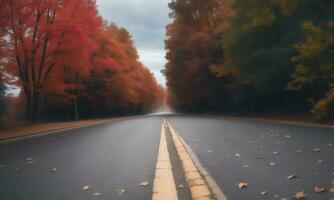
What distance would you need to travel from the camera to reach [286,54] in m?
24.5

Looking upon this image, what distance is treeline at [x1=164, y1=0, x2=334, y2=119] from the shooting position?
19969 mm

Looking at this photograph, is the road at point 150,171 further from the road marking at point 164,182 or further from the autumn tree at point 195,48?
the autumn tree at point 195,48

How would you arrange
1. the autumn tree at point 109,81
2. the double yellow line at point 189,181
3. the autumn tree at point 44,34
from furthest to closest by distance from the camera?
the autumn tree at point 109,81 → the autumn tree at point 44,34 → the double yellow line at point 189,181

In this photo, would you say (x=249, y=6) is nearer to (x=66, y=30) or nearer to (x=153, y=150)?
(x=66, y=30)

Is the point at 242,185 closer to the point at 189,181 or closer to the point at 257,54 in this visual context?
the point at 189,181

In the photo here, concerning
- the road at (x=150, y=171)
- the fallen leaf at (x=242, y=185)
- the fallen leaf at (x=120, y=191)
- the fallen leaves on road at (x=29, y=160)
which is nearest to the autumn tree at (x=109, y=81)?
the fallen leaves on road at (x=29, y=160)

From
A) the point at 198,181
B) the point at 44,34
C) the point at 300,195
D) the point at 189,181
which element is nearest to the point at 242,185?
the point at 198,181

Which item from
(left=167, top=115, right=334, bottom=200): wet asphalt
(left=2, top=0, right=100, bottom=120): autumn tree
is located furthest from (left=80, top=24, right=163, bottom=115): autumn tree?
(left=167, top=115, right=334, bottom=200): wet asphalt

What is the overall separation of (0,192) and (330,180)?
4526mm

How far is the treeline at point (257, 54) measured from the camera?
19969 millimetres

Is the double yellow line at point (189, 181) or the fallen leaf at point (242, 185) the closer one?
the double yellow line at point (189, 181)

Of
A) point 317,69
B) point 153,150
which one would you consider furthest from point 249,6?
point 153,150

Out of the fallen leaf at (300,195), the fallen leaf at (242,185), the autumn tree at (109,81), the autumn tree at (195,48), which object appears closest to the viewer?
the fallen leaf at (300,195)

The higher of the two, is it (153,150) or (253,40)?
(253,40)
